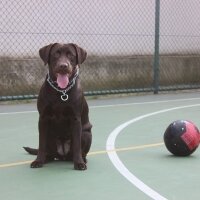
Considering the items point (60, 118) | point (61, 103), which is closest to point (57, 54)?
point (61, 103)

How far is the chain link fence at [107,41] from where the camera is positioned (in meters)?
11.4

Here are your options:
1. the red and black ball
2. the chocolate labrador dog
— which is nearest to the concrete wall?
the red and black ball

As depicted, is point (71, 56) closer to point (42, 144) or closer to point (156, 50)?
point (42, 144)

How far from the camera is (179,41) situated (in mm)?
14336

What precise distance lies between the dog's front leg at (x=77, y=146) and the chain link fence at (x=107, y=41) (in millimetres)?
5894

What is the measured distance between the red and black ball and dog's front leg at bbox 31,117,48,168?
1.36m

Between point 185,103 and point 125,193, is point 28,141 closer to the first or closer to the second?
point 125,193

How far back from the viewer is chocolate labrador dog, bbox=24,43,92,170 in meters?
5.18

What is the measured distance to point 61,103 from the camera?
17.1ft

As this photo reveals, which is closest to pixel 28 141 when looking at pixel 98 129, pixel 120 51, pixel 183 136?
pixel 98 129

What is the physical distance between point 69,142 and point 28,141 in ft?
5.29

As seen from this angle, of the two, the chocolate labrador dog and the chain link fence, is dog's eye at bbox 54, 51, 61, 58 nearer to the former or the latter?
the chocolate labrador dog

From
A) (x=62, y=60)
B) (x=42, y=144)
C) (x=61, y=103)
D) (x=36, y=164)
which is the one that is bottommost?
(x=36, y=164)

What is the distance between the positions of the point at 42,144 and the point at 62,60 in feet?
2.74
